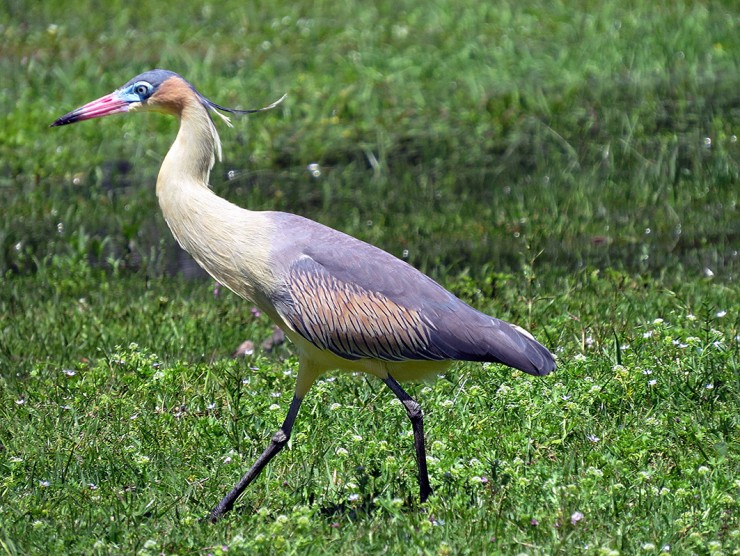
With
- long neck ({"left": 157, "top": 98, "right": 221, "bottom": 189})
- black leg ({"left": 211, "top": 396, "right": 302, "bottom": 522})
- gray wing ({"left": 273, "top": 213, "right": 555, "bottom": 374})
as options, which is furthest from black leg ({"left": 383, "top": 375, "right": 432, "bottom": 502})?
long neck ({"left": 157, "top": 98, "right": 221, "bottom": 189})

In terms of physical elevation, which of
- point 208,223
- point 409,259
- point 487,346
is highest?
point 208,223

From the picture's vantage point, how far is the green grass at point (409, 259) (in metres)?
4.32

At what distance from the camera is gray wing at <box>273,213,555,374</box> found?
458 centimetres

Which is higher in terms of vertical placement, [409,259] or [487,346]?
[487,346]

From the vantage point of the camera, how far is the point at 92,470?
4.80 meters

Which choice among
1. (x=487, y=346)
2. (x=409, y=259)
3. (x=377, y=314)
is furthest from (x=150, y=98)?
(x=409, y=259)

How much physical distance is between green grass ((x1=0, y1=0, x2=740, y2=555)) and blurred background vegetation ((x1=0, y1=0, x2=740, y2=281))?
0.03m

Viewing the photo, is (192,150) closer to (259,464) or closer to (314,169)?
(259,464)

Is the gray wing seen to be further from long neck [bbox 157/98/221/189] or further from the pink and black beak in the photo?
the pink and black beak

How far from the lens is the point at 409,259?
A: 24.7ft

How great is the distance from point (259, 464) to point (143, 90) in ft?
5.00

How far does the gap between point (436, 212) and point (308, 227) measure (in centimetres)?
370

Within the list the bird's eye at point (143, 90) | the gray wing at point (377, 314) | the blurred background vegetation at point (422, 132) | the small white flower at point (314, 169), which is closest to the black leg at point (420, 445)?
the gray wing at point (377, 314)

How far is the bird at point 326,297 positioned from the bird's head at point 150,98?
105mm
